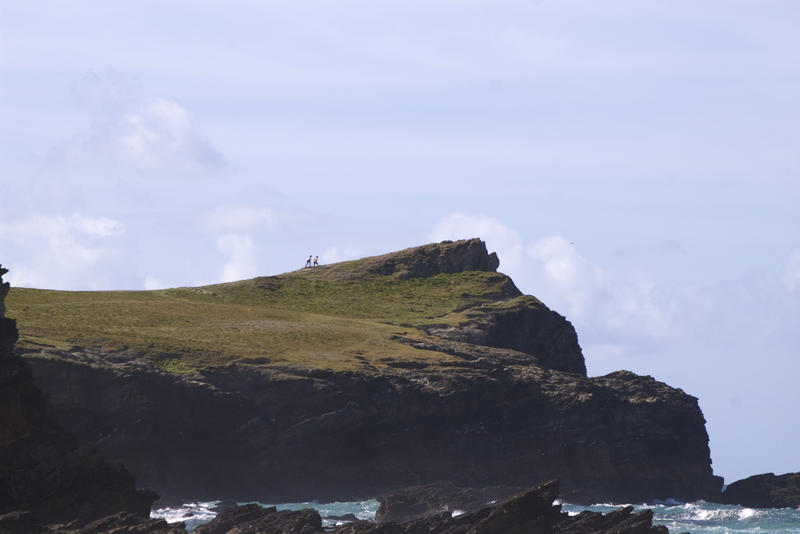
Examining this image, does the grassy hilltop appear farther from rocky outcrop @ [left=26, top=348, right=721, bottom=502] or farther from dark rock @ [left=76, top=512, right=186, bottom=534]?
dark rock @ [left=76, top=512, right=186, bottom=534]

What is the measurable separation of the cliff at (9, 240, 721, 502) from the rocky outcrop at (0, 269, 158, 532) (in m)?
34.7

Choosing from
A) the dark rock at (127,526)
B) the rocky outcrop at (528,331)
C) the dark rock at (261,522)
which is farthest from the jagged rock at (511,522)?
the rocky outcrop at (528,331)

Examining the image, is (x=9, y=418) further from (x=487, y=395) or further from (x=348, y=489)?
(x=487, y=395)

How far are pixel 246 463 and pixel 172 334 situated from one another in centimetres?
2205

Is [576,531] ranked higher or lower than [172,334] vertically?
lower

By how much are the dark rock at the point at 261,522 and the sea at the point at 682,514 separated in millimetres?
14367

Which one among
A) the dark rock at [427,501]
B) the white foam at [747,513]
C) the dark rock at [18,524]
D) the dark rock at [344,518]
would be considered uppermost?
the dark rock at [427,501]

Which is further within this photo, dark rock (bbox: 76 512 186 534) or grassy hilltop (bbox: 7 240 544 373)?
grassy hilltop (bbox: 7 240 544 373)

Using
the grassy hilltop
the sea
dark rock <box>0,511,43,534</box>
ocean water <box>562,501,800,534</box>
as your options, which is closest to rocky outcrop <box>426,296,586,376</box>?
the grassy hilltop

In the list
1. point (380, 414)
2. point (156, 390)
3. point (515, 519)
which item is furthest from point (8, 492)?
point (380, 414)

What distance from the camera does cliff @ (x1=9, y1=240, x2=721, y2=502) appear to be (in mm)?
110750

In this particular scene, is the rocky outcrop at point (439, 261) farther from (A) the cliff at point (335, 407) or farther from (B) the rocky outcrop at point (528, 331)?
(A) the cliff at point (335, 407)

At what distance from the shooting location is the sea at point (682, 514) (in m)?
97.0

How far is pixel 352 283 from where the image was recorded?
577 feet
